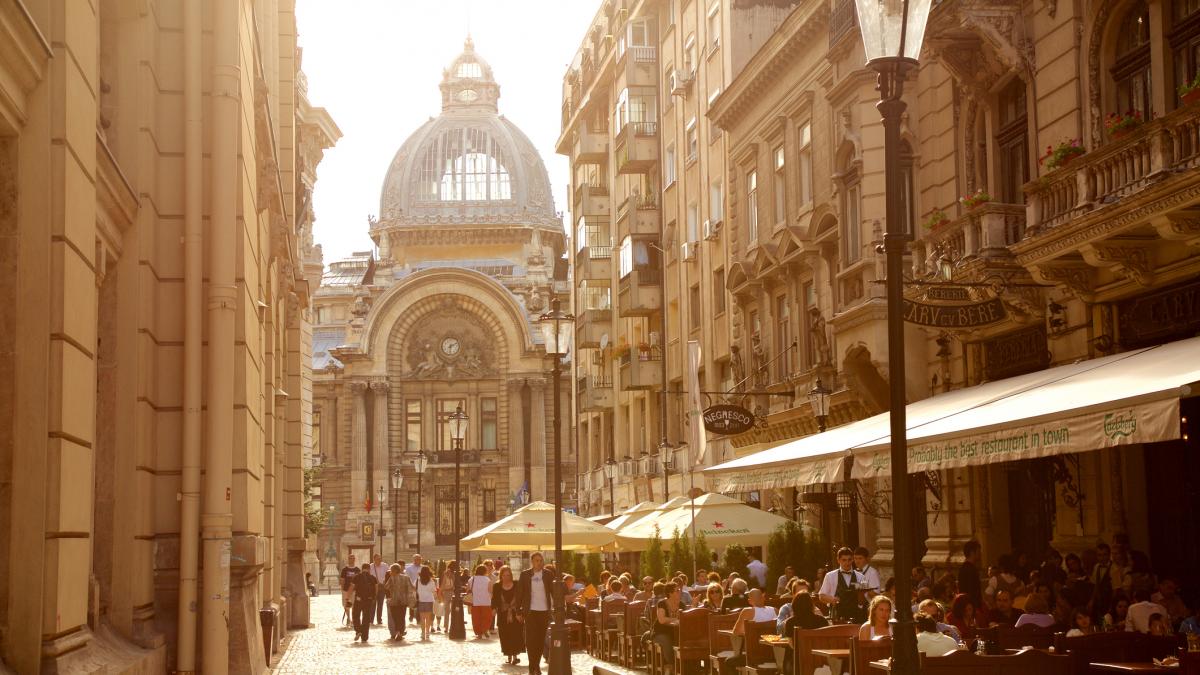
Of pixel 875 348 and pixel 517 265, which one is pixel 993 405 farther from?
pixel 517 265

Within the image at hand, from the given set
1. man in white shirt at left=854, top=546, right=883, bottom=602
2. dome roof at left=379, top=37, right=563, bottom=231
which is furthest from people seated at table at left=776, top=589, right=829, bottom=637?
dome roof at left=379, top=37, right=563, bottom=231

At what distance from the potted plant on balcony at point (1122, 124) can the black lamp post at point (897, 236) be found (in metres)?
7.05

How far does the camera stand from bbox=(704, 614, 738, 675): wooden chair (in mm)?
19531

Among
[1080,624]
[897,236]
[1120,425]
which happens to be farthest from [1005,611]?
[897,236]

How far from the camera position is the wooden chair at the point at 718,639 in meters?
19.5

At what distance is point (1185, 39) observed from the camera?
57.4 ft

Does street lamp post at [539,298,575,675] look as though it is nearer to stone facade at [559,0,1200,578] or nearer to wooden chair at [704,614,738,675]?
wooden chair at [704,614,738,675]

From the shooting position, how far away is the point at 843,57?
28.1 meters

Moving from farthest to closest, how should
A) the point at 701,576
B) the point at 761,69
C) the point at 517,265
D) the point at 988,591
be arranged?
1. the point at 517,265
2. the point at 761,69
3. the point at 701,576
4. the point at 988,591

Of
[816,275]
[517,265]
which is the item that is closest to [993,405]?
[816,275]

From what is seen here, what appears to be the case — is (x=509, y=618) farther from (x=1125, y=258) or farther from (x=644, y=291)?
(x=644, y=291)

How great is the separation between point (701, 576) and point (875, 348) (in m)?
4.79

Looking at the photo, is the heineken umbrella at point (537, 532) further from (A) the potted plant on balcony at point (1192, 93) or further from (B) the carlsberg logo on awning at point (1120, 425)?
(B) the carlsberg logo on awning at point (1120, 425)

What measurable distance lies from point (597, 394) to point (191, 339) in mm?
43200
